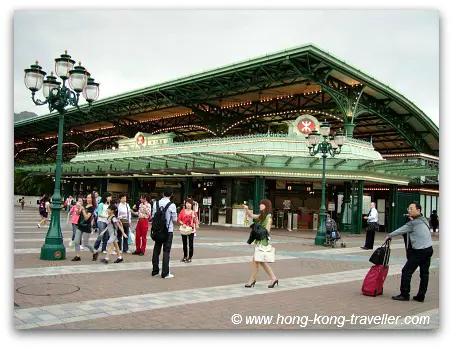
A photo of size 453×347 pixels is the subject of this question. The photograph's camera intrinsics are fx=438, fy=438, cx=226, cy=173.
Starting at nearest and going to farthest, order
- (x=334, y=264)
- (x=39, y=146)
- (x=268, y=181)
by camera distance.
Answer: (x=334, y=264)
(x=268, y=181)
(x=39, y=146)

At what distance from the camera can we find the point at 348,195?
27281 millimetres

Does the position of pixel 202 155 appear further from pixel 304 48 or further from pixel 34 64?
pixel 34 64

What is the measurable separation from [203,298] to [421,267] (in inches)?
163

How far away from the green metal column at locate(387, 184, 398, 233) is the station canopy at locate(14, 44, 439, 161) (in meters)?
5.03

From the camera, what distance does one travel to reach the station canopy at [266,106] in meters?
26.8

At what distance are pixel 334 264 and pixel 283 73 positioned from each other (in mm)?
16572

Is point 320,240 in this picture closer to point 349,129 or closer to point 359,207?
point 359,207

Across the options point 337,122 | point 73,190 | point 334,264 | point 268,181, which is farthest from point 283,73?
point 73,190

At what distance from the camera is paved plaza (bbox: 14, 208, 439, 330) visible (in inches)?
249

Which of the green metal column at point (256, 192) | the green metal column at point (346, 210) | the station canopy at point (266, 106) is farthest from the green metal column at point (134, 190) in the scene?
the green metal column at point (346, 210)

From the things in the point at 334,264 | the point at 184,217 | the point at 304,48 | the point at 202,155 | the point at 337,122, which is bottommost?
the point at 334,264

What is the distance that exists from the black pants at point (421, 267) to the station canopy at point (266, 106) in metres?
17.6

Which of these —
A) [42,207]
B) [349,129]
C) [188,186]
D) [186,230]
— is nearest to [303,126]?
[349,129]

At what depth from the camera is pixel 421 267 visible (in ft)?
27.1
